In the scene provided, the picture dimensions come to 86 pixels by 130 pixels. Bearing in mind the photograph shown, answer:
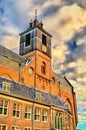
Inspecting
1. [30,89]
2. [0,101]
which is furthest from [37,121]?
[0,101]

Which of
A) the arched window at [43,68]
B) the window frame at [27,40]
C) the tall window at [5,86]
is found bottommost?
the tall window at [5,86]

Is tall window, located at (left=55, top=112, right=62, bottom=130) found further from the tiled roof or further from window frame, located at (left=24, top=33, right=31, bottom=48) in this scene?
window frame, located at (left=24, top=33, right=31, bottom=48)

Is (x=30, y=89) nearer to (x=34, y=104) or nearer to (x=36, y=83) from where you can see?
(x=34, y=104)

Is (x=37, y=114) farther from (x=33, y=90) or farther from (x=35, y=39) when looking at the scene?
(x=35, y=39)

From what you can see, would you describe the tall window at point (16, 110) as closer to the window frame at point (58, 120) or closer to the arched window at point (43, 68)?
the window frame at point (58, 120)

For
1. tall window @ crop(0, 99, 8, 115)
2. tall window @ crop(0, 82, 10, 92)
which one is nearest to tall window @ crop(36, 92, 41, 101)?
tall window @ crop(0, 82, 10, 92)

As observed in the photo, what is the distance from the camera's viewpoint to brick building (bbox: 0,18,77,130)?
85.0 feet

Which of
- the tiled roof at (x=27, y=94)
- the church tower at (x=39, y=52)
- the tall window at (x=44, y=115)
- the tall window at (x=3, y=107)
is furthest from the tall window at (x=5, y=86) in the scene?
the church tower at (x=39, y=52)

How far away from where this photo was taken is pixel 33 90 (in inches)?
1230

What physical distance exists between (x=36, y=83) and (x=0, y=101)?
18.9 metres

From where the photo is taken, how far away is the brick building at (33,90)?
85.0 feet

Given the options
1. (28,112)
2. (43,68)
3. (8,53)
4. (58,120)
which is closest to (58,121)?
(58,120)

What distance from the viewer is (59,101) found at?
34812mm

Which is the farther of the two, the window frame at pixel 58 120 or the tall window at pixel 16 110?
the window frame at pixel 58 120
